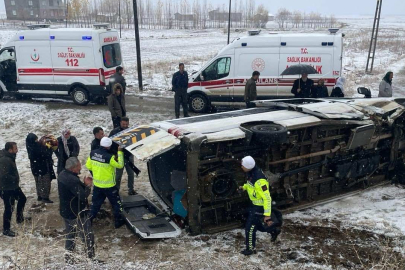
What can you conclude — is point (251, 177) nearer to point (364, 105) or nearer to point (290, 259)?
point (290, 259)

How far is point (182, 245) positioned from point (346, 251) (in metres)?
2.32

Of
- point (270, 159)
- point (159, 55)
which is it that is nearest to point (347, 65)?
point (159, 55)

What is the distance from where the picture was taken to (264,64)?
1163cm

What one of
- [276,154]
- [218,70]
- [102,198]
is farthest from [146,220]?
[218,70]

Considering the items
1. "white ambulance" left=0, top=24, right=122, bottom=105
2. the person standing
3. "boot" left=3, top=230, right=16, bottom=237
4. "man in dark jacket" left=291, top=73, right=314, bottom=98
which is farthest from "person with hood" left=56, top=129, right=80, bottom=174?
"white ambulance" left=0, top=24, right=122, bottom=105

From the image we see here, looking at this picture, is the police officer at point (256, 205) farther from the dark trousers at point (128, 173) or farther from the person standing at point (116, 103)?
the person standing at point (116, 103)

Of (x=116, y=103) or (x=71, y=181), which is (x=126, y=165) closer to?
(x=71, y=181)

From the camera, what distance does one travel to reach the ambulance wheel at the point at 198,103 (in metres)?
12.2

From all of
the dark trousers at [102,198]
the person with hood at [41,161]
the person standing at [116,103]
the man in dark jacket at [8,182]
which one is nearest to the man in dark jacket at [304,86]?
the person standing at [116,103]

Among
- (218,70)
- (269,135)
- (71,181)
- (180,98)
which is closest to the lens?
(71,181)

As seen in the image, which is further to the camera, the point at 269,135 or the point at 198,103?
the point at 198,103

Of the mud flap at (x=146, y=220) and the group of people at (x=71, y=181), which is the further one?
the mud flap at (x=146, y=220)

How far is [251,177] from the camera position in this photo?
17.1ft

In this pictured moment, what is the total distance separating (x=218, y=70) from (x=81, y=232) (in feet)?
25.3
